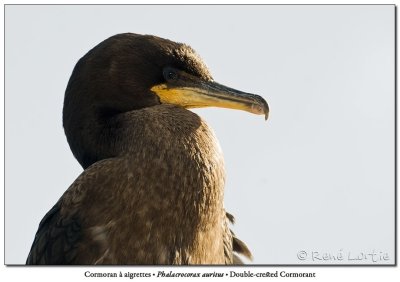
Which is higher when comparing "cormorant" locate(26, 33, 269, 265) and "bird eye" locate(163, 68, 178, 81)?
"bird eye" locate(163, 68, 178, 81)

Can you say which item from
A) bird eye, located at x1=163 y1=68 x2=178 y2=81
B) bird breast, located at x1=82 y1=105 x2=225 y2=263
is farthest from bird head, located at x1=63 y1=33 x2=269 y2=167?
bird breast, located at x1=82 y1=105 x2=225 y2=263

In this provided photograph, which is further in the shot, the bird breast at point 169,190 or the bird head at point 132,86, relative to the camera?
the bird head at point 132,86

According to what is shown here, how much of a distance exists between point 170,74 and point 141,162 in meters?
0.82

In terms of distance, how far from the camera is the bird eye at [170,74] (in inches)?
218

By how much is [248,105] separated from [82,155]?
1240mm

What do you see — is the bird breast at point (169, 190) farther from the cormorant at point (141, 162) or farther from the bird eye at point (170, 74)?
the bird eye at point (170, 74)


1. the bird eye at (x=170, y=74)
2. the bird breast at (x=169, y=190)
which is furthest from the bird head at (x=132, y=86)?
the bird breast at (x=169, y=190)

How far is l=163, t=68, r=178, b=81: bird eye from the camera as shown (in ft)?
18.2

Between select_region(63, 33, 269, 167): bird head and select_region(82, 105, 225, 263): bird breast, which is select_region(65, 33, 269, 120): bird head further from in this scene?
select_region(82, 105, 225, 263): bird breast

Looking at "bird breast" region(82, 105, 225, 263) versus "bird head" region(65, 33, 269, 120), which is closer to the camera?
"bird breast" region(82, 105, 225, 263)

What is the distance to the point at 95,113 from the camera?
215 inches

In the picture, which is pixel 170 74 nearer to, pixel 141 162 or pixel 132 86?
pixel 132 86

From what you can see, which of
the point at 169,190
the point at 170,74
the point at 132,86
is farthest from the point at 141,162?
the point at 170,74
